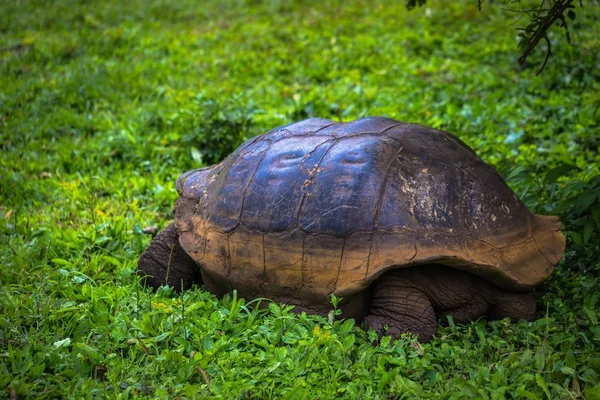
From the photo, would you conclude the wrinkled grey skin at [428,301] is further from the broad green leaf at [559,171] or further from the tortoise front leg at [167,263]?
the tortoise front leg at [167,263]

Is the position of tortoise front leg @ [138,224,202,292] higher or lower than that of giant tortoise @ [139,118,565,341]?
lower

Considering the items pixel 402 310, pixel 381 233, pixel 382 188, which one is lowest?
pixel 402 310

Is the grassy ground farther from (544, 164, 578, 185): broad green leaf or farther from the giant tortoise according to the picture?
the giant tortoise

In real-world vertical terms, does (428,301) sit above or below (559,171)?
below

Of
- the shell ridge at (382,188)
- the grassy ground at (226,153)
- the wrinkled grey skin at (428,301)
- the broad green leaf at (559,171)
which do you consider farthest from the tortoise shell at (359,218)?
the broad green leaf at (559,171)

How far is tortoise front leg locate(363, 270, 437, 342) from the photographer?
3699mm

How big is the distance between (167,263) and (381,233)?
1.71 metres

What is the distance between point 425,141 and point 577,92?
3971 millimetres

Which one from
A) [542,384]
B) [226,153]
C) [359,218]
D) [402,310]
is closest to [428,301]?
[402,310]

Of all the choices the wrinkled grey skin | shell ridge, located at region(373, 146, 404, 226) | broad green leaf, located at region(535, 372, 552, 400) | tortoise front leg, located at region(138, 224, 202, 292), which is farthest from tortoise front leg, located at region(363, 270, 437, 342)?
tortoise front leg, located at region(138, 224, 202, 292)

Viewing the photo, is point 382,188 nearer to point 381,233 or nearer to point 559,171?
point 381,233

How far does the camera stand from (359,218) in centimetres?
366

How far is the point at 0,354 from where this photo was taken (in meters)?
3.41

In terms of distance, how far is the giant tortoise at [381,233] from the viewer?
3.61 meters
